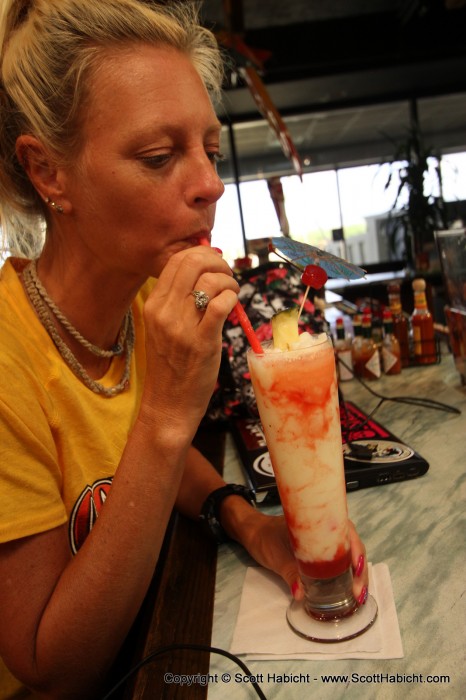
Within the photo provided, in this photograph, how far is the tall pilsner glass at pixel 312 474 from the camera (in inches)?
28.6

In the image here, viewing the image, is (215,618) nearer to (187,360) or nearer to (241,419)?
(187,360)

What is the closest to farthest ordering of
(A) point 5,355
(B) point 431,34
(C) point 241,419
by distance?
(A) point 5,355 → (C) point 241,419 → (B) point 431,34

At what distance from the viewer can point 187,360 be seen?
0.78m

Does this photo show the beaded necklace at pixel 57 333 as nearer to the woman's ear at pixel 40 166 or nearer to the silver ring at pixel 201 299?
the woman's ear at pixel 40 166

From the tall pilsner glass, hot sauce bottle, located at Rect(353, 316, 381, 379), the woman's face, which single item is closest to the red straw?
the tall pilsner glass

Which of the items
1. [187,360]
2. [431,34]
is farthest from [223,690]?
[431,34]

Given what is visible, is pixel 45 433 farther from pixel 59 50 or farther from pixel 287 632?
pixel 59 50

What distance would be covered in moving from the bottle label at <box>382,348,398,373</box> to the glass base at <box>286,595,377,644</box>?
4.11 feet

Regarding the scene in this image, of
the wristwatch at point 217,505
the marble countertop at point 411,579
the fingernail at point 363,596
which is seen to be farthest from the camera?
the wristwatch at point 217,505

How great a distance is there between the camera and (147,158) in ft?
2.99

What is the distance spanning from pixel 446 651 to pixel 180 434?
1.45ft

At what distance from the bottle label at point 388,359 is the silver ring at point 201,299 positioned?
130cm

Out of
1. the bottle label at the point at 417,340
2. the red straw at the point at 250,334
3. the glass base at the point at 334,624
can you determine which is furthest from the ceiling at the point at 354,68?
the glass base at the point at 334,624

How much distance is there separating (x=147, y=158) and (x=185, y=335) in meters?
0.35
